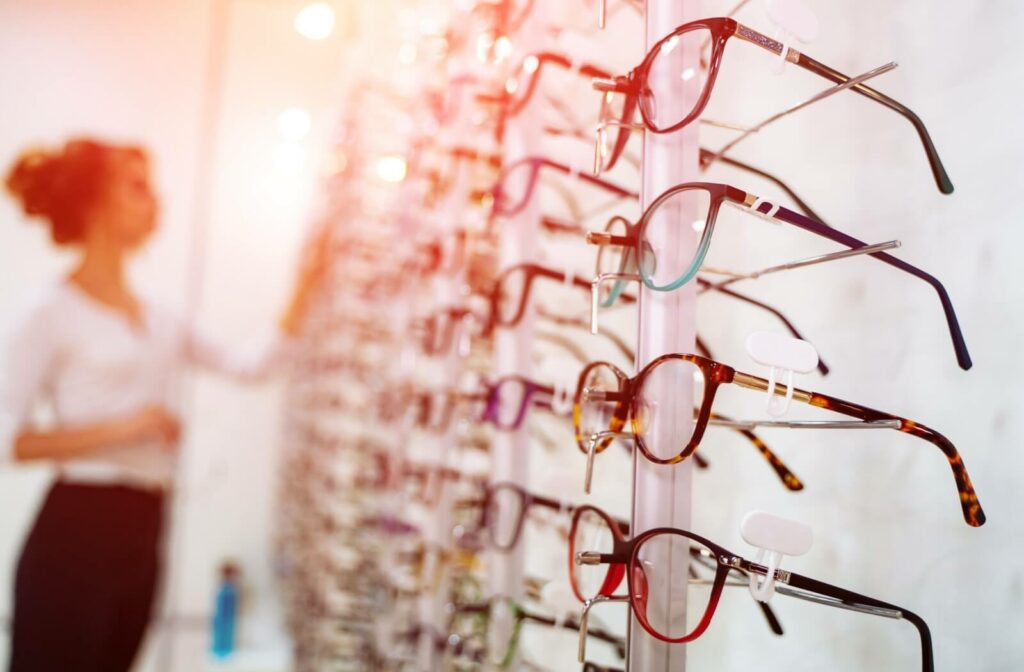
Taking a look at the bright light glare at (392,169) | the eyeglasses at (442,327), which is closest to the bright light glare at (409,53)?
the bright light glare at (392,169)

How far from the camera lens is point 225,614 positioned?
3.27m

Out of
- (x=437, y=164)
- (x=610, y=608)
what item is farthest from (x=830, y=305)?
(x=437, y=164)

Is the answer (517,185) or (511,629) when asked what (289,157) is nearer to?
(517,185)

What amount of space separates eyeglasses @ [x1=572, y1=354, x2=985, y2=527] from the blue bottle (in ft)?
9.16

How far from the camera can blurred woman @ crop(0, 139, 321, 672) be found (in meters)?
2.06

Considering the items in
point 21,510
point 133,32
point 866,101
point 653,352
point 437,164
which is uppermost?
point 133,32

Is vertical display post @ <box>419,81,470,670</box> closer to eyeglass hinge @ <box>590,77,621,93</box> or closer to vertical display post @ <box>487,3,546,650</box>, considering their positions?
vertical display post @ <box>487,3,546,650</box>

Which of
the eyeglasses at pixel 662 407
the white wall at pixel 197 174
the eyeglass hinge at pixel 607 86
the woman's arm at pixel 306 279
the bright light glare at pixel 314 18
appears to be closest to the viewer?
the eyeglasses at pixel 662 407

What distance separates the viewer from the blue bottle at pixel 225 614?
3268mm

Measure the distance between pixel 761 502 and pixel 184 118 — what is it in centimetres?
303

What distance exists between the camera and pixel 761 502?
41.7 inches

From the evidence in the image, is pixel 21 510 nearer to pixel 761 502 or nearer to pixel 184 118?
pixel 184 118

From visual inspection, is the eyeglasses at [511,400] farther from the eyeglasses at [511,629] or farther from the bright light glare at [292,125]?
the bright light glare at [292,125]

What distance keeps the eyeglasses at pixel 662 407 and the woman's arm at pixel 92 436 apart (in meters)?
1.60
